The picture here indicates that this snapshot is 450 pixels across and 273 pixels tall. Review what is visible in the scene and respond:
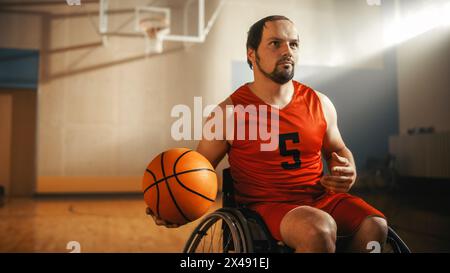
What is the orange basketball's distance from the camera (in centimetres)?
116

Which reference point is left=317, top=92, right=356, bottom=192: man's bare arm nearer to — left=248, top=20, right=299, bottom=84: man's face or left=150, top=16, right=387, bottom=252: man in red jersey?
left=150, top=16, right=387, bottom=252: man in red jersey

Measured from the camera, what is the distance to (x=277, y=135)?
1221 mm

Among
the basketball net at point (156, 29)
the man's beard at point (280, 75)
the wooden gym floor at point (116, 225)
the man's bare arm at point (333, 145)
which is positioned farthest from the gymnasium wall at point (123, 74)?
the man's beard at point (280, 75)

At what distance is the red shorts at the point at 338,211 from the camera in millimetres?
1103

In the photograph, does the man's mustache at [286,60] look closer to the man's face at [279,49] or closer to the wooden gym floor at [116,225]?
the man's face at [279,49]

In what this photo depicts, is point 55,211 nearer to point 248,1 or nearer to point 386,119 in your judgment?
point 248,1

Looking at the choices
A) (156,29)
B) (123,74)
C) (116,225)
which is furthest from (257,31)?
(123,74)

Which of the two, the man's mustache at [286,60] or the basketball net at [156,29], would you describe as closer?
the man's mustache at [286,60]

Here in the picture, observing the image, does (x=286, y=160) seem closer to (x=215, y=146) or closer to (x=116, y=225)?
(x=215, y=146)

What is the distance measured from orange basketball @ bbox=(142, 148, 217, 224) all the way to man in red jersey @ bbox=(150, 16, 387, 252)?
0.06m

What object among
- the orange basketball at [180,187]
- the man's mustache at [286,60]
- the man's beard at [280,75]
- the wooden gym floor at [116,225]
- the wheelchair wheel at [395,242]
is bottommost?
the wooden gym floor at [116,225]
